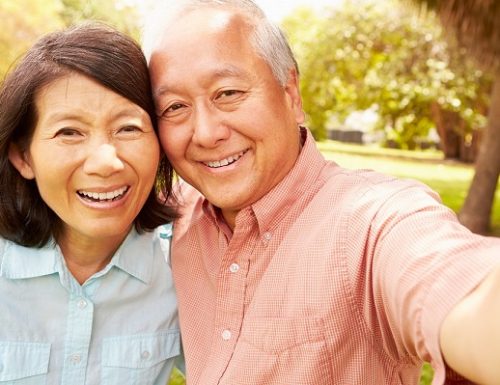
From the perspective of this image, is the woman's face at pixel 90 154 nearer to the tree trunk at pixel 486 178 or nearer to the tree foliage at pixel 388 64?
the tree trunk at pixel 486 178

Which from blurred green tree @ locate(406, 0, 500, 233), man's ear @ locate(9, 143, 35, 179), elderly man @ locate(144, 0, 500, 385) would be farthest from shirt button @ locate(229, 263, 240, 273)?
blurred green tree @ locate(406, 0, 500, 233)

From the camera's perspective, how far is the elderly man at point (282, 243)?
1382 millimetres

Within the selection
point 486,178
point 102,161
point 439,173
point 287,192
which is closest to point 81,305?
point 102,161

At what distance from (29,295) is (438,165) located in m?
20.7

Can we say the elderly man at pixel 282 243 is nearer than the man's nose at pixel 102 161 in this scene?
Yes

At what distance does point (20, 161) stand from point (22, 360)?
64cm

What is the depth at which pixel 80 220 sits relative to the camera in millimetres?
2080

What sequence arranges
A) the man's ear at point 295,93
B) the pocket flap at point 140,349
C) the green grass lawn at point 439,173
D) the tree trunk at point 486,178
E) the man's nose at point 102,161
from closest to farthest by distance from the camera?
the man's nose at point 102,161 → the pocket flap at point 140,349 → the man's ear at point 295,93 → the tree trunk at point 486,178 → the green grass lawn at point 439,173

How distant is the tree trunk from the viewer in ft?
30.1

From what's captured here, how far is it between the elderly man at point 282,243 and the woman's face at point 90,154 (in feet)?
0.51

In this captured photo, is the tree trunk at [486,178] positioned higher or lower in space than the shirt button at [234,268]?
lower

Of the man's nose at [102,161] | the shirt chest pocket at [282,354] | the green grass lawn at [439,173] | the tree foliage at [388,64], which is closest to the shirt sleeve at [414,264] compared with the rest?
the shirt chest pocket at [282,354]

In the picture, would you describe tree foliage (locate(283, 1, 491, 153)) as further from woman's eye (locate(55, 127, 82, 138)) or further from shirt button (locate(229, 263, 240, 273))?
woman's eye (locate(55, 127, 82, 138))

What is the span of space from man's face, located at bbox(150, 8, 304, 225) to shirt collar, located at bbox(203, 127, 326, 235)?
0.06 metres
